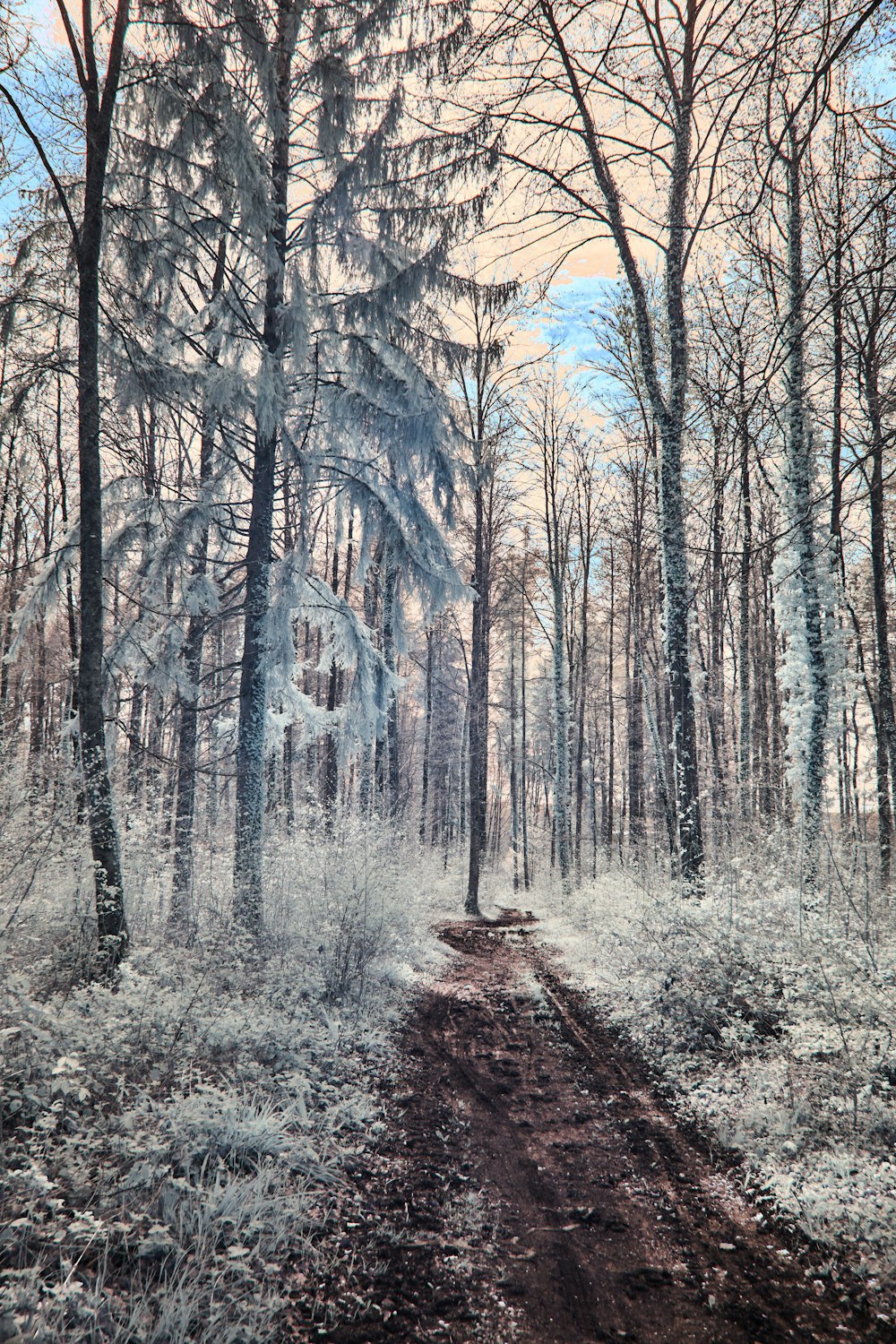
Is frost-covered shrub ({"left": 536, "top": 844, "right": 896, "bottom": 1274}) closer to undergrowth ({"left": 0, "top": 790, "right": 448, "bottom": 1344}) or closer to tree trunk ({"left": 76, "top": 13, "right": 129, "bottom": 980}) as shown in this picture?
undergrowth ({"left": 0, "top": 790, "right": 448, "bottom": 1344})

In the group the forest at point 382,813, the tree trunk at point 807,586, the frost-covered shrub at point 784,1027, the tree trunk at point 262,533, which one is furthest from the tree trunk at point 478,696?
the frost-covered shrub at point 784,1027

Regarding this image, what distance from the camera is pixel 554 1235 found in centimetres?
327

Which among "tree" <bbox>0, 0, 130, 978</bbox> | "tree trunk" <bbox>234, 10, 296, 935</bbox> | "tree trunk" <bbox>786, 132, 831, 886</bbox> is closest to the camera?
"tree" <bbox>0, 0, 130, 978</bbox>

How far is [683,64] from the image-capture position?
8.98m

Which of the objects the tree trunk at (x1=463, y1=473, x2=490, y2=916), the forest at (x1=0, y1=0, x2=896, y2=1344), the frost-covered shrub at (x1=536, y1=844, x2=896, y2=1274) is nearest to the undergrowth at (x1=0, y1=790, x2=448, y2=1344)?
the forest at (x1=0, y1=0, x2=896, y2=1344)

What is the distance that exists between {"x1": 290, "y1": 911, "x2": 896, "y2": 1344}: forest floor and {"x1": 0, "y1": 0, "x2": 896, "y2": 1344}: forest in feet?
0.08

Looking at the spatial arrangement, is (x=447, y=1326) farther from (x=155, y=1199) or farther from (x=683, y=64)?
(x=683, y=64)

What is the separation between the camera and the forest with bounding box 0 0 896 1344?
295 cm

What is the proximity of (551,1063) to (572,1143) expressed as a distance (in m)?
1.41

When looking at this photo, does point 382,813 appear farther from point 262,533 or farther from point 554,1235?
point 554,1235

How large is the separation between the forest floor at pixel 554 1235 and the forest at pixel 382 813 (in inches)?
1.0

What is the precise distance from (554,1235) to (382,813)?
11.5m

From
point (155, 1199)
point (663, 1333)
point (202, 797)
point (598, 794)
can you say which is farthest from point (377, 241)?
point (598, 794)

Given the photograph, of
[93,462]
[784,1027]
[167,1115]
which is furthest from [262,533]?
[784,1027]
